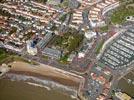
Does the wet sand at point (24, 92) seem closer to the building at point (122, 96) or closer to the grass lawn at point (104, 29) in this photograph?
the building at point (122, 96)

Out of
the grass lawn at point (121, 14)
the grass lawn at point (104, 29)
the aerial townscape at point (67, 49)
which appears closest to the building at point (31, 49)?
the aerial townscape at point (67, 49)

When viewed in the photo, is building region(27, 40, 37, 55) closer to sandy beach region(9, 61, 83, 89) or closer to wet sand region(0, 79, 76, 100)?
sandy beach region(9, 61, 83, 89)

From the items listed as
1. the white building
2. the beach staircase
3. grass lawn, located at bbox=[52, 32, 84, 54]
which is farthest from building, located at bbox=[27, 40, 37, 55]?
the white building

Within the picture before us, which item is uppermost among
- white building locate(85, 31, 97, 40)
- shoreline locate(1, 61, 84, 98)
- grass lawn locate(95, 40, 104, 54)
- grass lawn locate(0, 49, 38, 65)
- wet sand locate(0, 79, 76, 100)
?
white building locate(85, 31, 97, 40)

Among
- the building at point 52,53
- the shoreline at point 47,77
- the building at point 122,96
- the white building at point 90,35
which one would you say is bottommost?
the building at point 122,96

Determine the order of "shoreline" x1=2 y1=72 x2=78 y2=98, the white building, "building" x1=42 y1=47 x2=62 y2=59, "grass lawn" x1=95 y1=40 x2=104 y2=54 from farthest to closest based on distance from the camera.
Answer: the white building, "grass lawn" x1=95 y1=40 x2=104 y2=54, "building" x1=42 y1=47 x2=62 y2=59, "shoreline" x1=2 y1=72 x2=78 y2=98

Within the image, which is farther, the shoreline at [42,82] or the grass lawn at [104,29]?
the grass lawn at [104,29]

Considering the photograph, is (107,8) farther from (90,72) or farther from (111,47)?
(90,72)
